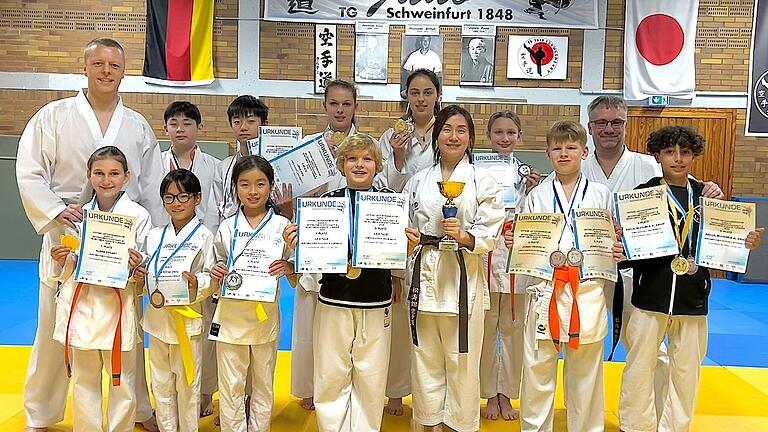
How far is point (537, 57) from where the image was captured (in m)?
9.61

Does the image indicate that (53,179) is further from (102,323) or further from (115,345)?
(115,345)

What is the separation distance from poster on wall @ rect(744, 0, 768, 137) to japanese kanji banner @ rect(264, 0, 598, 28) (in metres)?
2.50

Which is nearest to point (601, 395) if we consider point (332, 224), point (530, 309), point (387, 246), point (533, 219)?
point (530, 309)

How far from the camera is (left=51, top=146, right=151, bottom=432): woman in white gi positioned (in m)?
3.12

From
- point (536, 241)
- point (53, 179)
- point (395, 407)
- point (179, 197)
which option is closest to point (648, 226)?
point (536, 241)

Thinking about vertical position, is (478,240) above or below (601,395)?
above

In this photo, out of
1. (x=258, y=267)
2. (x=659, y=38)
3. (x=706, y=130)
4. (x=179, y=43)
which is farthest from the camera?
(x=706, y=130)

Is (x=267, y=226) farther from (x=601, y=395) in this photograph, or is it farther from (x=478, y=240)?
(x=601, y=395)

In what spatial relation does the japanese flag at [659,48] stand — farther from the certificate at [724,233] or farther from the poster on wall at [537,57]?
the certificate at [724,233]

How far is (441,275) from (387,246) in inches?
14.8

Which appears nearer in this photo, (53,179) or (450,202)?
(450,202)

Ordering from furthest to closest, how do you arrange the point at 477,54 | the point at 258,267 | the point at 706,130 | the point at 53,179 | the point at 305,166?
the point at 706,130
the point at 477,54
the point at 305,166
the point at 53,179
the point at 258,267

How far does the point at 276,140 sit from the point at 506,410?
2.17m

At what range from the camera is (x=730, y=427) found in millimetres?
3805
